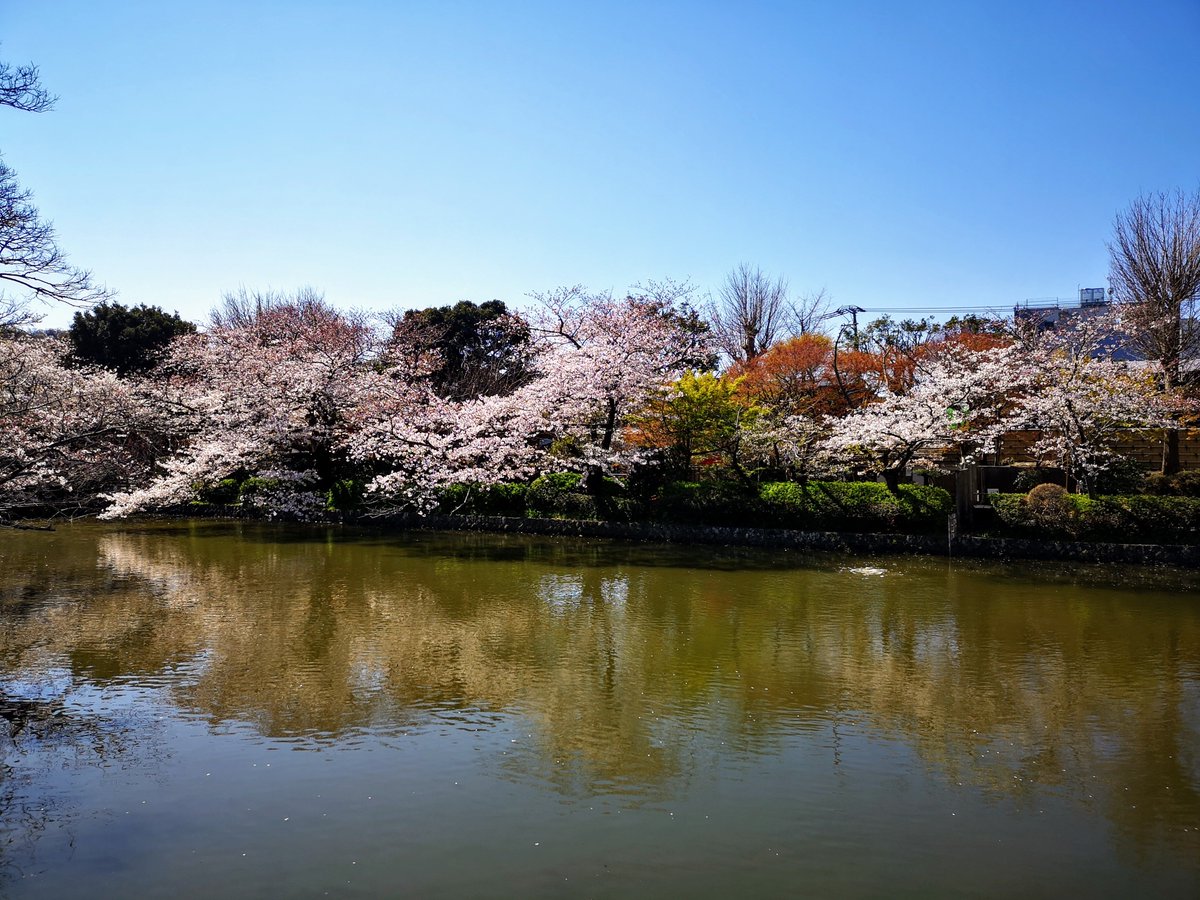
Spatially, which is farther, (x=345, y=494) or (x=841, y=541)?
(x=345, y=494)

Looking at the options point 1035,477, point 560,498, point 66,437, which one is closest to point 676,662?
point 66,437

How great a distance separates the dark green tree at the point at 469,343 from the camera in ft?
77.7

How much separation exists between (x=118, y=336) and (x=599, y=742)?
2724 cm

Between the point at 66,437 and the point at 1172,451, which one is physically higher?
the point at 1172,451

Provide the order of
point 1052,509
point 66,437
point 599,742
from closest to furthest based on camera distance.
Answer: point 599,742
point 66,437
point 1052,509

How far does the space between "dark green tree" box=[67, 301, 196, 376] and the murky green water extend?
18.6m

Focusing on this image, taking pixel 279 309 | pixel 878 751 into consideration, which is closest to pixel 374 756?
pixel 878 751

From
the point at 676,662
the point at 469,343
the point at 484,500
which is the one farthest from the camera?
the point at 469,343

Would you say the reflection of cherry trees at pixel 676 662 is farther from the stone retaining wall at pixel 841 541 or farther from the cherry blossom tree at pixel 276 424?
the cherry blossom tree at pixel 276 424

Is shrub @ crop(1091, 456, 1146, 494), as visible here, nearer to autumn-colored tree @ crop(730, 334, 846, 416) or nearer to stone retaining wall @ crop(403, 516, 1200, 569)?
stone retaining wall @ crop(403, 516, 1200, 569)

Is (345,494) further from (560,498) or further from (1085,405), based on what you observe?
(1085,405)

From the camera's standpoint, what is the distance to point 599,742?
544 cm

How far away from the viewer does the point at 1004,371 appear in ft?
48.3

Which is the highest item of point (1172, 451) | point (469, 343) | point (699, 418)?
point (469, 343)
